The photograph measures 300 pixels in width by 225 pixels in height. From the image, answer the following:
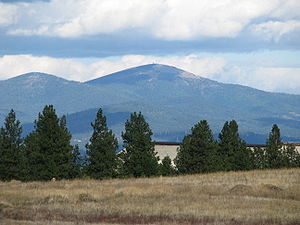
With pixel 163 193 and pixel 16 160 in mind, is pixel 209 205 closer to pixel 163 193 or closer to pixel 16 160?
pixel 163 193

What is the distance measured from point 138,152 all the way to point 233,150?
16576 millimetres

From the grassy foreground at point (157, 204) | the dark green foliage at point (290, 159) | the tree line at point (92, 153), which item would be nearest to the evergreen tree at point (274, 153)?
the dark green foliage at point (290, 159)

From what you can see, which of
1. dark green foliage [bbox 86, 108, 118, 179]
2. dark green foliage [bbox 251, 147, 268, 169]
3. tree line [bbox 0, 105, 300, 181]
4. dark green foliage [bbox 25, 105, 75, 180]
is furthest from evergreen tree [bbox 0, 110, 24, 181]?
dark green foliage [bbox 251, 147, 268, 169]

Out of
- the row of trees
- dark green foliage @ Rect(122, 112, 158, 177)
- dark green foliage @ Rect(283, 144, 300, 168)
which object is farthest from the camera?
dark green foliage @ Rect(283, 144, 300, 168)

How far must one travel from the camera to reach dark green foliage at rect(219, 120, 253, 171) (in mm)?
66875

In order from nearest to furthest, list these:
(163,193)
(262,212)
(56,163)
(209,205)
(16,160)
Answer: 1. (262,212)
2. (209,205)
3. (163,193)
4. (56,163)
5. (16,160)

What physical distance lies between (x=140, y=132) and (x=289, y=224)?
33609 mm

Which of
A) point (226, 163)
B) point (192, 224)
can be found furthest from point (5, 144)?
A: point (192, 224)

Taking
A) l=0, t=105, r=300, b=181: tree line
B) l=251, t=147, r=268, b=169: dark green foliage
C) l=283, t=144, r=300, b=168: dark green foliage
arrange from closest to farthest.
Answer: l=0, t=105, r=300, b=181: tree line → l=283, t=144, r=300, b=168: dark green foliage → l=251, t=147, r=268, b=169: dark green foliage

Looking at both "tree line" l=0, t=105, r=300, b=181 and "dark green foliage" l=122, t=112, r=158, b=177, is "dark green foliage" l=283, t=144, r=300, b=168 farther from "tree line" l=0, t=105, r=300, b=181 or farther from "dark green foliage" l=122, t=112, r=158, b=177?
"dark green foliage" l=122, t=112, r=158, b=177

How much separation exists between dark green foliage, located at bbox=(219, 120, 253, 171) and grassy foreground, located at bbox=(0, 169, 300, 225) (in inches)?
888

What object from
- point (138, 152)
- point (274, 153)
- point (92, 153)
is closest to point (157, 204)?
point (92, 153)

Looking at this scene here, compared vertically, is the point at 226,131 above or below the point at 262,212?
above

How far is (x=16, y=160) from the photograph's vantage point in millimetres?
56625
